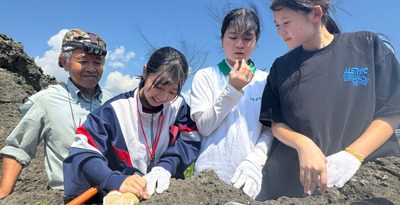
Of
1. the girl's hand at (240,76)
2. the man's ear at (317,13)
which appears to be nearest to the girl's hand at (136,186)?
the girl's hand at (240,76)

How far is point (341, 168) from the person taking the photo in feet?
6.26

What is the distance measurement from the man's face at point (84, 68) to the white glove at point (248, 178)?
4.40 ft

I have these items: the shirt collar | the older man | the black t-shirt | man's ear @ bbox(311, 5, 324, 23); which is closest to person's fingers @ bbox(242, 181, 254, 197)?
the black t-shirt

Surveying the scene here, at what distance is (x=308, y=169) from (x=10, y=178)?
6.69 ft

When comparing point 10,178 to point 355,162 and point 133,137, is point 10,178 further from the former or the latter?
point 355,162

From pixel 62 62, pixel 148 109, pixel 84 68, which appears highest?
pixel 62 62

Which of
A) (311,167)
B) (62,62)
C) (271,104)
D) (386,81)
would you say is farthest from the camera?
(62,62)

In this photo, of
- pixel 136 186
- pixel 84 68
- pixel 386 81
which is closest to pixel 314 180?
pixel 386 81

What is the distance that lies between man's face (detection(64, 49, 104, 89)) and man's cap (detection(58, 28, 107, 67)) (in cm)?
4

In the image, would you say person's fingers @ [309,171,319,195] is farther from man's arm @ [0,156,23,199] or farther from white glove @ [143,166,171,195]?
man's arm @ [0,156,23,199]

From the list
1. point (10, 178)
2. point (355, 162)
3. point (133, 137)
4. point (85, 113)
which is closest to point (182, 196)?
point (133, 137)

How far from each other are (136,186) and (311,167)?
0.83 meters

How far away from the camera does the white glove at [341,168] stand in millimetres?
1877

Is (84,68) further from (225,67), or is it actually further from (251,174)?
(251,174)
